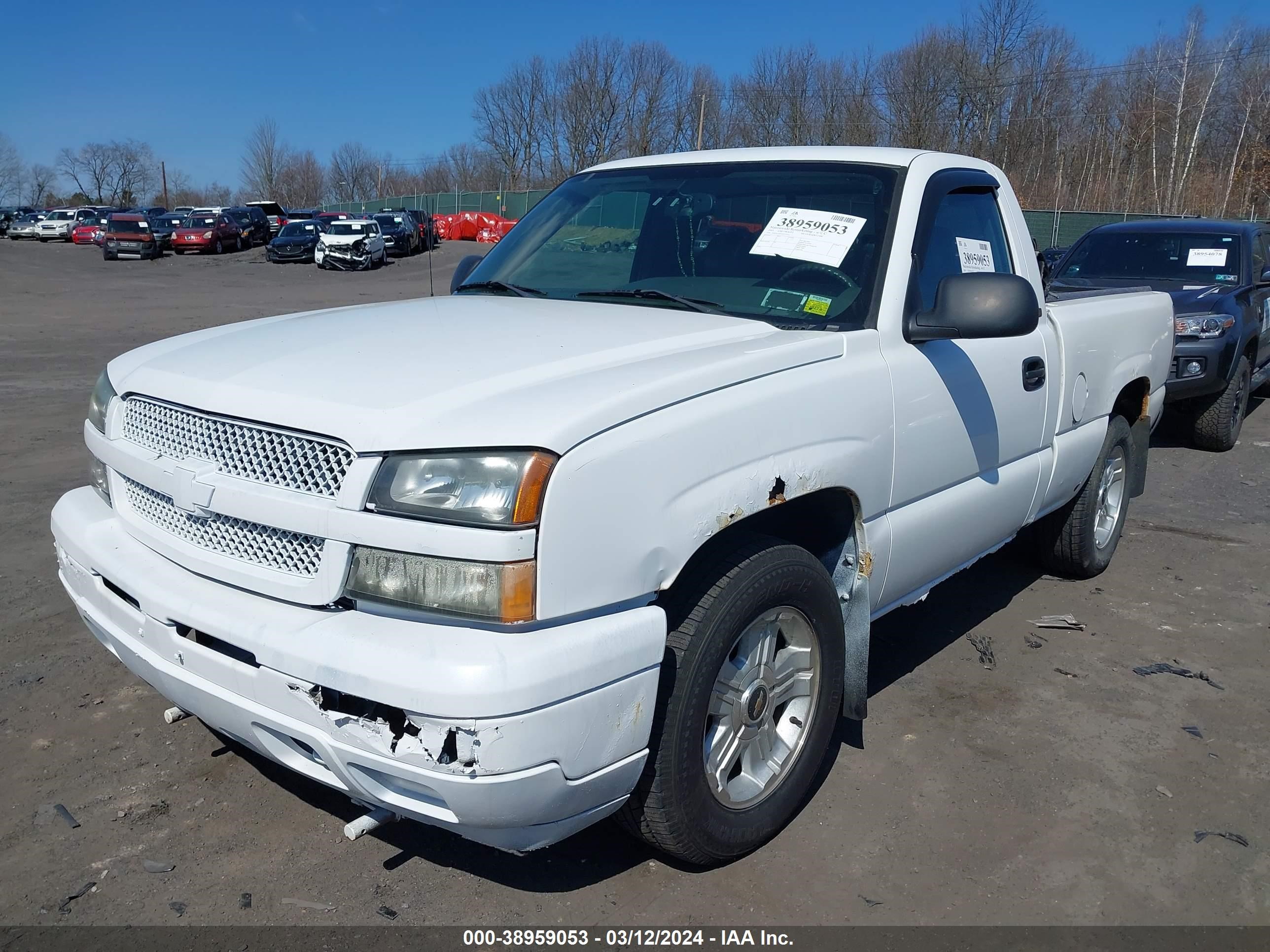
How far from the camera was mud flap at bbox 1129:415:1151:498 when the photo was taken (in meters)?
5.36

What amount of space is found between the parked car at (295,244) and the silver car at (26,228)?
83.9ft

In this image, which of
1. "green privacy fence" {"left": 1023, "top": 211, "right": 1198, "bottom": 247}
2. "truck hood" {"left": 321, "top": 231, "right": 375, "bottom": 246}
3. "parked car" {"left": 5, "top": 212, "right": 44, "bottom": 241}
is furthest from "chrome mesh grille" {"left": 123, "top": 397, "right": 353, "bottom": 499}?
"parked car" {"left": 5, "top": 212, "right": 44, "bottom": 241}

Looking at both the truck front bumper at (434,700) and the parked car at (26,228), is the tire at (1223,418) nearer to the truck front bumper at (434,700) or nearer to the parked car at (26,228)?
the truck front bumper at (434,700)

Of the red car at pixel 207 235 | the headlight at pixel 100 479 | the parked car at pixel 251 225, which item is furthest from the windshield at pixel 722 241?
the parked car at pixel 251 225

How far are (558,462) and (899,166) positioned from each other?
2.05 meters

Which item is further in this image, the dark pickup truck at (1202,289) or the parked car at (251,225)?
the parked car at (251,225)

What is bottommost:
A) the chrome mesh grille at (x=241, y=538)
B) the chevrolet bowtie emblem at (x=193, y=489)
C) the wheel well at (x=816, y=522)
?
the wheel well at (x=816, y=522)

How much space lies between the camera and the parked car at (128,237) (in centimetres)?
3744

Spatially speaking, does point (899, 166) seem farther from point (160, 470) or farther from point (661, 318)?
point (160, 470)

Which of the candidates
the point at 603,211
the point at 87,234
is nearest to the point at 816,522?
the point at 603,211

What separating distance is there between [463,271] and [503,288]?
60 centimetres

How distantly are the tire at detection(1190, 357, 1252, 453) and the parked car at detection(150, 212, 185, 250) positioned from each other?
38.4m

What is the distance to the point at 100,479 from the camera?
9.85 feet

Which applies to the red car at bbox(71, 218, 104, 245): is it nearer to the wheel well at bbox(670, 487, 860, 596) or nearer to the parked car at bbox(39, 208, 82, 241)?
the parked car at bbox(39, 208, 82, 241)
